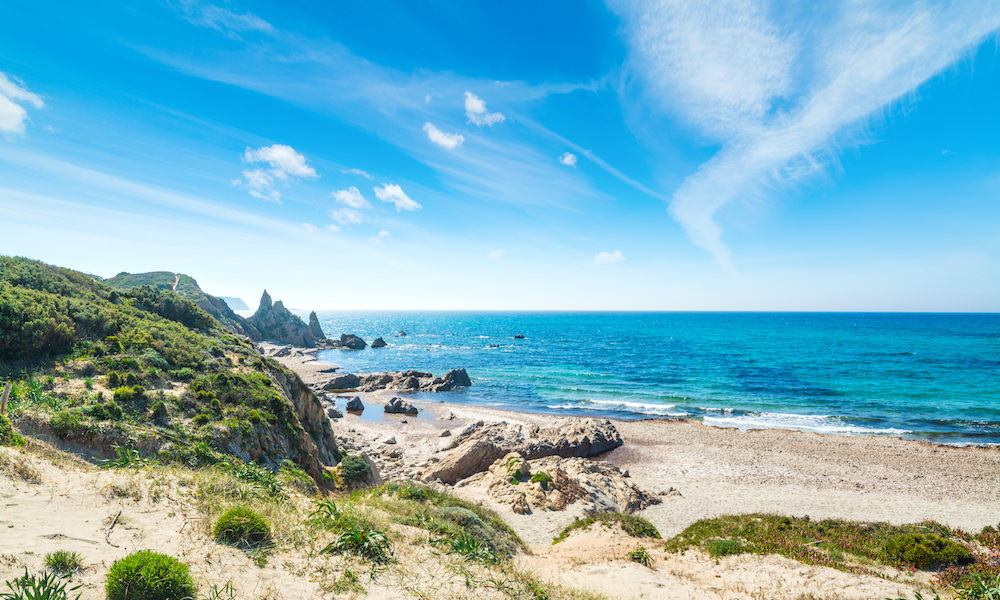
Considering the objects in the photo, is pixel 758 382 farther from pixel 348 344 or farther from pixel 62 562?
pixel 348 344

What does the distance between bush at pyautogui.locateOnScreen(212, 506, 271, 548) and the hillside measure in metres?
6.96

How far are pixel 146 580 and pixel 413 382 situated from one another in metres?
55.7

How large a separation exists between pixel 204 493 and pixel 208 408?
8.57 meters

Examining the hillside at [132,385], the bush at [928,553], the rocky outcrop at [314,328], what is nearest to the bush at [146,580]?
the hillside at [132,385]

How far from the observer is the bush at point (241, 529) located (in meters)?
8.52

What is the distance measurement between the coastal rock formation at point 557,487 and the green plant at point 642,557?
711 centimetres

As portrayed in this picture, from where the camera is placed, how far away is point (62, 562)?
6605mm

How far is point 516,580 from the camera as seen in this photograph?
9.53 m

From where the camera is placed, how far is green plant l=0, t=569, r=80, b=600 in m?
5.42

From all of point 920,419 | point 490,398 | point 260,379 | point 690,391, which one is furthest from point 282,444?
point 920,419

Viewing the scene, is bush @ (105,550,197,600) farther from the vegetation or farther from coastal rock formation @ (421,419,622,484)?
coastal rock formation @ (421,419,622,484)

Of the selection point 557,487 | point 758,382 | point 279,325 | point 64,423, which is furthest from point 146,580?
point 279,325

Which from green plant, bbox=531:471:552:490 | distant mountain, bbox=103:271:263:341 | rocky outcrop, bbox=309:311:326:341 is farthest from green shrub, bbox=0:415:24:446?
rocky outcrop, bbox=309:311:326:341

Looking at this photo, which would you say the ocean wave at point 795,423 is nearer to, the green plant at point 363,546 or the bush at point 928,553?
the bush at point 928,553
